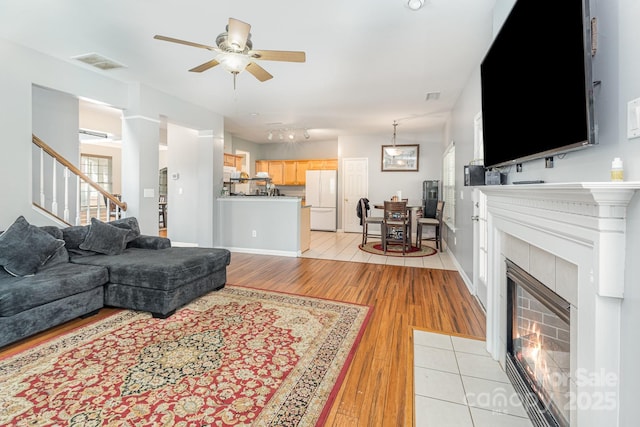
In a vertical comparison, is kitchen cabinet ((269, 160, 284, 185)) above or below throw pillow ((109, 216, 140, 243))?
above

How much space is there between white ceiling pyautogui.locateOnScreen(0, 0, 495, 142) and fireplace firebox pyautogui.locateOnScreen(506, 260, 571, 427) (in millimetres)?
2215

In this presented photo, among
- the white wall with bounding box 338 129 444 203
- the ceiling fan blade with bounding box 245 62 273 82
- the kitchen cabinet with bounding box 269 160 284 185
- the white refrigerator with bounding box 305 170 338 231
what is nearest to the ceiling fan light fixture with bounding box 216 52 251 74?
the ceiling fan blade with bounding box 245 62 273 82

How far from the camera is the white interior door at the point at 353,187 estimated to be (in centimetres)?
810

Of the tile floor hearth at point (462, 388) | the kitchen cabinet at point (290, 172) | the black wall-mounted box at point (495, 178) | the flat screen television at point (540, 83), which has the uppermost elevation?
the kitchen cabinet at point (290, 172)

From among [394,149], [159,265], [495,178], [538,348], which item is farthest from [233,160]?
[538,348]

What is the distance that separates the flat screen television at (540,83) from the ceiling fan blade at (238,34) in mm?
1695

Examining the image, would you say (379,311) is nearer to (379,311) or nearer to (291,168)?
(379,311)

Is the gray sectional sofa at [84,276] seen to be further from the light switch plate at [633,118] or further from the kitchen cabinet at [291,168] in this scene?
the kitchen cabinet at [291,168]

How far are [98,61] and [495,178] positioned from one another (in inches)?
172

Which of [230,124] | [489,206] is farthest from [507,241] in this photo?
[230,124]

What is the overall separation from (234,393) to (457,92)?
4.70m

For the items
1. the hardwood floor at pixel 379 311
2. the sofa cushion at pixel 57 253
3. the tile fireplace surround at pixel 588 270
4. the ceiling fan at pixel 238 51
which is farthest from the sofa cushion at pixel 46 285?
the tile fireplace surround at pixel 588 270

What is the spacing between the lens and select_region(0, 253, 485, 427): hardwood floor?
5.35ft

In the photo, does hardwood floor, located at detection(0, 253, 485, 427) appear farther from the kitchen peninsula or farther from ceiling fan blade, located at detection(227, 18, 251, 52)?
ceiling fan blade, located at detection(227, 18, 251, 52)
